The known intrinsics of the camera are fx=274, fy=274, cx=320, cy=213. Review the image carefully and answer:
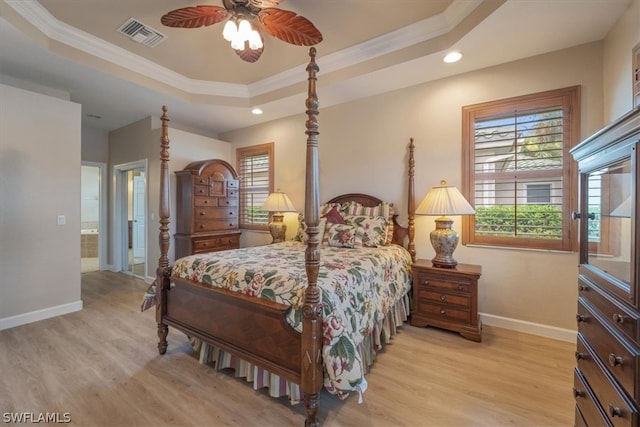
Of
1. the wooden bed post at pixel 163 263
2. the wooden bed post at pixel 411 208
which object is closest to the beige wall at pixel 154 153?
the wooden bed post at pixel 163 263

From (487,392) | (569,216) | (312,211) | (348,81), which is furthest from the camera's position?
(348,81)

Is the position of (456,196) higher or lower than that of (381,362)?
higher

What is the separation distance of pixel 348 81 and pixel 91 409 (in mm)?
3671

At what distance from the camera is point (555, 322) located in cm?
266

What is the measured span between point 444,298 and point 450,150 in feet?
5.42

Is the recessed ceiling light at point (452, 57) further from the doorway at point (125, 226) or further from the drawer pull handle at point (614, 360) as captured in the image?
the doorway at point (125, 226)

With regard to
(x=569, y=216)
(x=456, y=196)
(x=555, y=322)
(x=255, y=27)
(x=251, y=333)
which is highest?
(x=255, y=27)

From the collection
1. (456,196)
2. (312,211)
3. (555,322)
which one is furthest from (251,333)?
(555,322)

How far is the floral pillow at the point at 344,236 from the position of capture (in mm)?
3143

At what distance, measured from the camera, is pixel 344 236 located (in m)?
3.19

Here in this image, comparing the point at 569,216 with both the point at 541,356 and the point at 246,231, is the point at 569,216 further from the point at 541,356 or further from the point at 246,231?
the point at 246,231

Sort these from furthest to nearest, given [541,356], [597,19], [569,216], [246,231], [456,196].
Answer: [246,231], [456,196], [569,216], [541,356], [597,19]

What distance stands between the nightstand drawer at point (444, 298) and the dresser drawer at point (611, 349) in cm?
135

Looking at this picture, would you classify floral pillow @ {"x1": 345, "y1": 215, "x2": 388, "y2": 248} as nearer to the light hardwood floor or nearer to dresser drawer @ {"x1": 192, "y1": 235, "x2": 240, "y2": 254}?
the light hardwood floor
